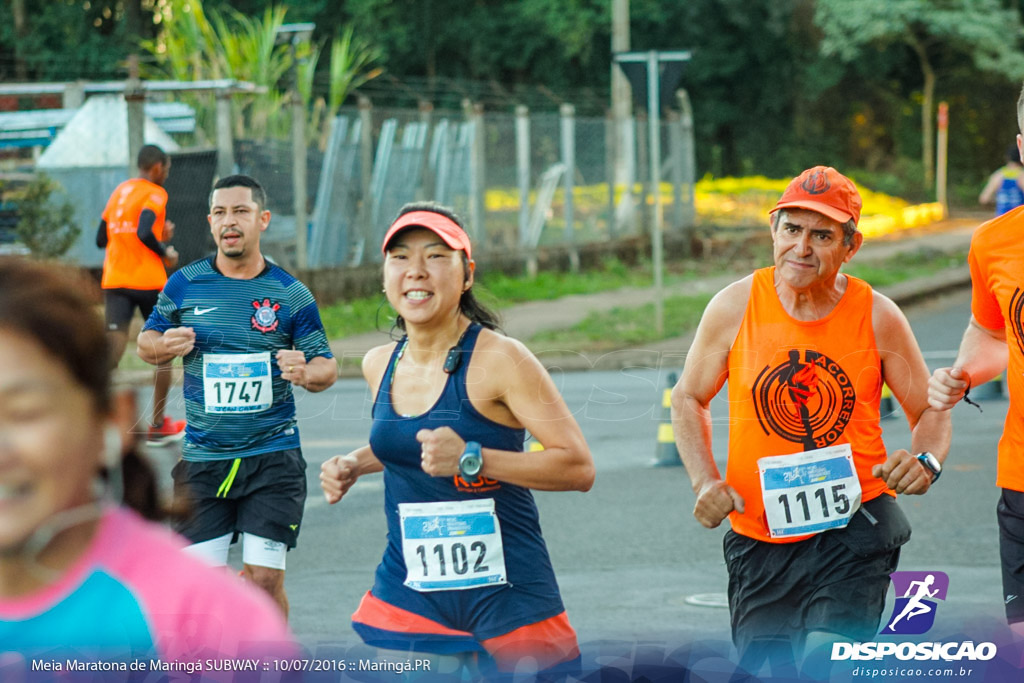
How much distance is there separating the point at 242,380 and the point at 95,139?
14.4 meters

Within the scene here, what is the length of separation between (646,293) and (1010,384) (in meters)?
17.1

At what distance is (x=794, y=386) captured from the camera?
163 inches

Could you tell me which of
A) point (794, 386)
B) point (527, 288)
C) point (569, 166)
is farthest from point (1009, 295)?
point (569, 166)

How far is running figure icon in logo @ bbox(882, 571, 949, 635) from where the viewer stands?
3.64m

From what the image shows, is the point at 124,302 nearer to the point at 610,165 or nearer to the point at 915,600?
the point at 915,600

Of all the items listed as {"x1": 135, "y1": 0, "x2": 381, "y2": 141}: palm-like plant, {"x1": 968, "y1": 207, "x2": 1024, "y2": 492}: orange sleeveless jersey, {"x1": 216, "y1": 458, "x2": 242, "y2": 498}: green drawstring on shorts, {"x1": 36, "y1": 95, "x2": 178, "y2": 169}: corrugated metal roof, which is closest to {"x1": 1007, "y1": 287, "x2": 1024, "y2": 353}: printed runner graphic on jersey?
{"x1": 968, "y1": 207, "x2": 1024, "y2": 492}: orange sleeveless jersey

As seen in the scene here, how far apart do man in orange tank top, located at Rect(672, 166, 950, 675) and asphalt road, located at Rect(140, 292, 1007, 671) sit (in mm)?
630

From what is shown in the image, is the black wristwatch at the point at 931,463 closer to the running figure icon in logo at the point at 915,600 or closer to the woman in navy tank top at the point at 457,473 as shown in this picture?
the running figure icon in logo at the point at 915,600

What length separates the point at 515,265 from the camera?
2292 cm

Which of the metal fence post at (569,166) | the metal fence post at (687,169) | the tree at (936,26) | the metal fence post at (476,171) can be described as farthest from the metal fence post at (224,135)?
the tree at (936,26)

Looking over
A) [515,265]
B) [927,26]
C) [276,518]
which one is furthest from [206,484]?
[927,26]

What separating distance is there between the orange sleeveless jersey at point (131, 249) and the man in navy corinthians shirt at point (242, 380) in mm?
5877

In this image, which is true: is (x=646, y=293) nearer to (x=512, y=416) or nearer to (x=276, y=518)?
(x=276, y=518)

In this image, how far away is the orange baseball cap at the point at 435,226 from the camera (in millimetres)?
3881
